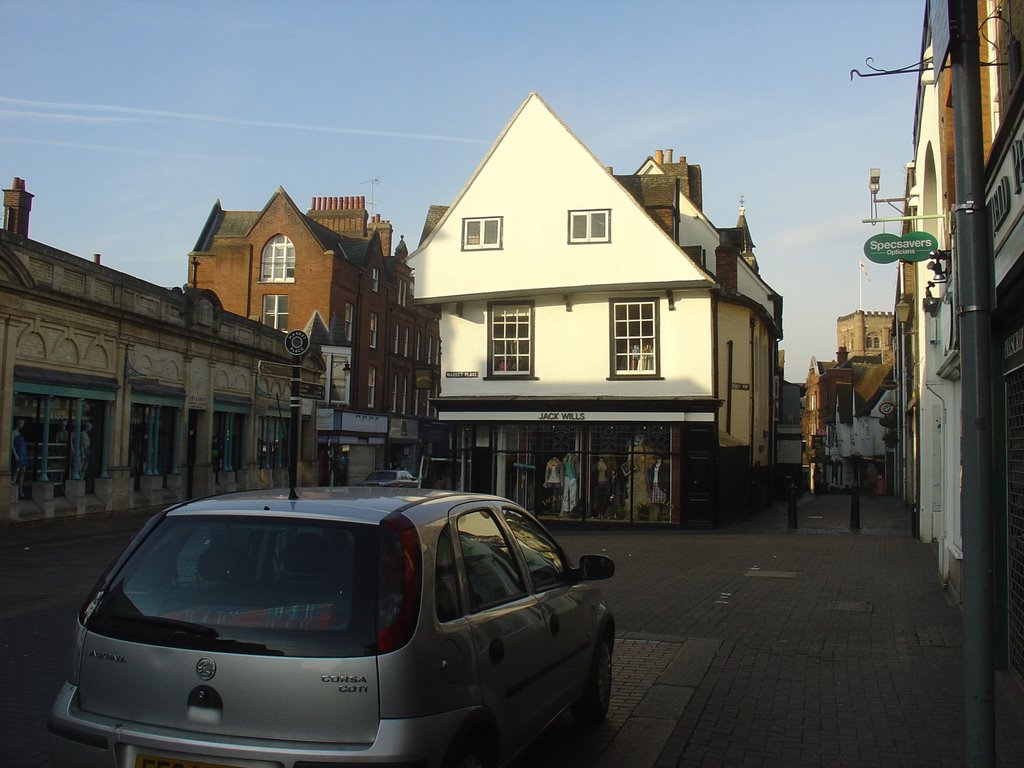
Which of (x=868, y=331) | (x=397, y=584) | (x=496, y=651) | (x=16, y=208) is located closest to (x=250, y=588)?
(x=397, y=584)

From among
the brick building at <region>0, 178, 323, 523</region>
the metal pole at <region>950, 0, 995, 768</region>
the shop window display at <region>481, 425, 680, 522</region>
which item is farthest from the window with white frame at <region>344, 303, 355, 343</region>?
the metal pole at <region>950, 0, 995, 768</region>

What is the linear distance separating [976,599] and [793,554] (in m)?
14.6

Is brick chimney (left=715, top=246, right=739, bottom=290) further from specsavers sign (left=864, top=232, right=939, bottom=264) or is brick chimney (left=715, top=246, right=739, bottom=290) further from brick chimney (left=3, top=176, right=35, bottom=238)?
brick chimney (left=3, top=176, right=35, bottom=238)

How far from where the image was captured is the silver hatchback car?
370cm

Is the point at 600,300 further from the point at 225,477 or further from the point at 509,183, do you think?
the point at 225,477

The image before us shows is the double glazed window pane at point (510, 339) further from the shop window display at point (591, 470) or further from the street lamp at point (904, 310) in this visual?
the street lamp at point (904, 310)

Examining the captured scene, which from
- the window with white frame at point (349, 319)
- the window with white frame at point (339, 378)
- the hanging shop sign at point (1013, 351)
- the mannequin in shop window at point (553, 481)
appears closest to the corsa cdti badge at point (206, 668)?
the hanging shop sign at point (1013, 351)

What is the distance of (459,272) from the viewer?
26.6 metres

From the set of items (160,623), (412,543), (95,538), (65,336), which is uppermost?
(65,336)

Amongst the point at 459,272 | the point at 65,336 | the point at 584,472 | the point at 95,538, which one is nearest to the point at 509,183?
the point at 459,272

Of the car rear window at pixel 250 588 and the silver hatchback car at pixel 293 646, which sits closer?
the silver hatchback car at pixel 293 646

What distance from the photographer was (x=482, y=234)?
87.0 ft

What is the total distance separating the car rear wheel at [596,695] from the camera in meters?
6.15

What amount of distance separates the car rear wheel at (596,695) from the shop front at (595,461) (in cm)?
1803
